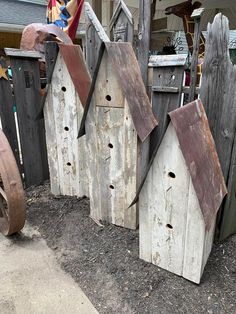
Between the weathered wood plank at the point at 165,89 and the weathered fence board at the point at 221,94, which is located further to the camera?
the weathered wood plank at the point at 165,89

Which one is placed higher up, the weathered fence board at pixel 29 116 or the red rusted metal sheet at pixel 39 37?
the red rusted metal sheet at pixel 39 37

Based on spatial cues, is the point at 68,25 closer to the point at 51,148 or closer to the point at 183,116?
the point at 51,148

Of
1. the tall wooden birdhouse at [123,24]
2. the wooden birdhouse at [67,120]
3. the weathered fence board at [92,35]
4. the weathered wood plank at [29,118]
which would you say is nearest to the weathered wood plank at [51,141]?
the wooden birdhouse at [67,120]

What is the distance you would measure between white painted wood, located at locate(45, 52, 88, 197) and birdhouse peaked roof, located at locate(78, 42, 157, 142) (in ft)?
1.77

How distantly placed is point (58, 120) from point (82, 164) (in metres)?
0.50

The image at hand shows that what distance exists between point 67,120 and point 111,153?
682 mm

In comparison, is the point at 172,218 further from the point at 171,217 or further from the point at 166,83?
the point at 166,83

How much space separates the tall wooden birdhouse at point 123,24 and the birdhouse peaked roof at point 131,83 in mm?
670

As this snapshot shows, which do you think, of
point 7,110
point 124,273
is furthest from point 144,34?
point 124,273

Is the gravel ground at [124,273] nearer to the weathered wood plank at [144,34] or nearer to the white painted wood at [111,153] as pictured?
the white painted wood at [111,153]

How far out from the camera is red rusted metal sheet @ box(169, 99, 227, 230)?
138 centimetres

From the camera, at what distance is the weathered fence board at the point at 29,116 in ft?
8.91

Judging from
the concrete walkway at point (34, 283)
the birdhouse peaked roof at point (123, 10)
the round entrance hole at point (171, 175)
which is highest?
the birdhouse peaked roof at point (123, 10)

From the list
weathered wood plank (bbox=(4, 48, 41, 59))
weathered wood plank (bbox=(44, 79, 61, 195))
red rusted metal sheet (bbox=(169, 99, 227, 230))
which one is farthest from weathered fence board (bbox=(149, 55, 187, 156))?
weathered wood plank (bbox=(4, 48, 41, 59))
